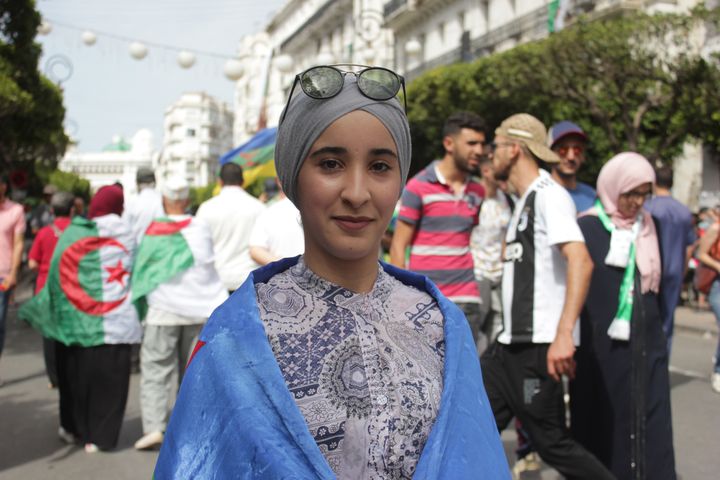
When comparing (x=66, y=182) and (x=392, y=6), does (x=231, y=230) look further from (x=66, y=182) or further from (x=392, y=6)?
(x=66, y=182)

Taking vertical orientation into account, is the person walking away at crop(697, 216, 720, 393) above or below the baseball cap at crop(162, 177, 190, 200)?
below

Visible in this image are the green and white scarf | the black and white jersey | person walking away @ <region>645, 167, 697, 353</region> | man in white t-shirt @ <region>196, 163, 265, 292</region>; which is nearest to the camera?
the black and white jersey

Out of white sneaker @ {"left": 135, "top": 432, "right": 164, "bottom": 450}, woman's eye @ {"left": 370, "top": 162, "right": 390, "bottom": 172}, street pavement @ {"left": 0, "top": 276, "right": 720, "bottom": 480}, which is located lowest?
street pavement @ {"left": 0, "top": 276, "right": 720, "bottom": 480}

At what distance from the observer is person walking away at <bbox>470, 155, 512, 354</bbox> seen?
689cm

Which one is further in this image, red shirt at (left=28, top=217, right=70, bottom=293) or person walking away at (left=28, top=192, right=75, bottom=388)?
red shirt at (left=28, top=217, right=70, bottom=293)

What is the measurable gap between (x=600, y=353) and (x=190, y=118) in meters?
142

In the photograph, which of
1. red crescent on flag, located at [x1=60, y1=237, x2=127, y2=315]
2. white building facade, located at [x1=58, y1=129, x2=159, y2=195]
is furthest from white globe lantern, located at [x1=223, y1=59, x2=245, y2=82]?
white building facade, located at [x1=58, y1=129, x2=159, y2=195]

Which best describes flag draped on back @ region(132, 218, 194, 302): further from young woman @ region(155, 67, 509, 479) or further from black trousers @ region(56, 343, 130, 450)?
young woman @ region(155, 67, 509, 479)

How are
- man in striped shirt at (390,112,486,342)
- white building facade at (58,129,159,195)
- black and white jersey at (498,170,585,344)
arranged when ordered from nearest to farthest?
black and white jersey at (498,170,585,344), man in striped shirt at (390,112,486,342), white building facade at (58,129,159,195)

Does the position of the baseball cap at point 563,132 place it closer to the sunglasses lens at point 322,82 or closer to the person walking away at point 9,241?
the sunglasses lens at point 322,82

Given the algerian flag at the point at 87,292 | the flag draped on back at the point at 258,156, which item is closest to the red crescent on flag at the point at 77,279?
the algerian flag at the point at 87,292

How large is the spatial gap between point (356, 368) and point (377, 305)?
18cm

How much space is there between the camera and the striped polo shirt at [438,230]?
17.7 ft

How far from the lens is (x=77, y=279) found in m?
6.09
